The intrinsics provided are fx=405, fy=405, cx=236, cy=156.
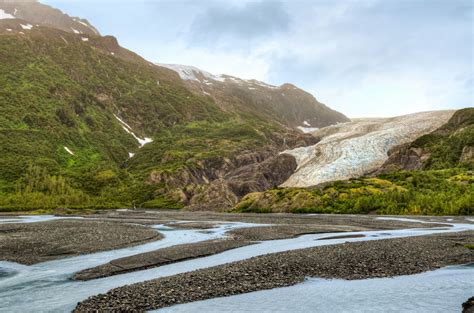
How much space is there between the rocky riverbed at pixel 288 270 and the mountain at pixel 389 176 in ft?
153

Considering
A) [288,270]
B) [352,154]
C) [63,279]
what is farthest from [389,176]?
[63,279]

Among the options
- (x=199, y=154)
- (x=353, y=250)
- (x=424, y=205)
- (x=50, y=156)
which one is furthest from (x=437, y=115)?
(x=353, y=250)

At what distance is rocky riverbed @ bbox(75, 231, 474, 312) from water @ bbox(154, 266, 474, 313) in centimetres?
97

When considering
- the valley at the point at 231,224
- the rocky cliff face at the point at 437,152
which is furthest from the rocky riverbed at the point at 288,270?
the rocky cliff face at the point at 437,152

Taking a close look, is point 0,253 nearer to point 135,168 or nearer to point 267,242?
point 267,242

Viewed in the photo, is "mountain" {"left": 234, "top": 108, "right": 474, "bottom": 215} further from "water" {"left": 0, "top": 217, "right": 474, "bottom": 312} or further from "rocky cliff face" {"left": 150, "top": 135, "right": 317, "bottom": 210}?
"water" {"left": 0, "top": 217, "right": 474, "bottom": 312}

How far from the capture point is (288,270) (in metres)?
21.4

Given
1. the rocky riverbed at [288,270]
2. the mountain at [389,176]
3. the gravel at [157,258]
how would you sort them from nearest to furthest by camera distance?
the rocky riverbed at [288,270]
the gravel at [157,258]
the mountain at [389,176]

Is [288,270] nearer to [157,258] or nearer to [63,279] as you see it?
[157,258]

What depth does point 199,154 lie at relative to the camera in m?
183

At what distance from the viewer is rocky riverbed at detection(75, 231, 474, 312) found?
1597cm

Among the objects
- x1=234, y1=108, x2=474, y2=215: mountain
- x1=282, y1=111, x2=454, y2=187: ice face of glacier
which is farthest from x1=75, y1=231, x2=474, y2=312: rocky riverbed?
x1=282, y1=111, x2=454, y2=187: ice face of glacier

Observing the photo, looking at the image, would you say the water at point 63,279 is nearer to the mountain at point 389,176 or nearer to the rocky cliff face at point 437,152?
the mountain at point 389,176

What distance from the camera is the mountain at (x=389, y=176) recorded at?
7575 centimetres
